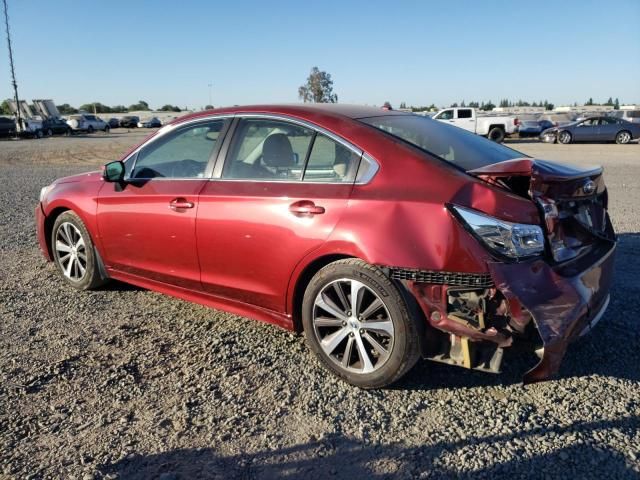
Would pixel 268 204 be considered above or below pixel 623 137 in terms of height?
above

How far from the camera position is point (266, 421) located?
2.92 m

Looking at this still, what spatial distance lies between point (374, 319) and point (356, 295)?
176 mm

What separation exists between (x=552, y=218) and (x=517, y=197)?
0.79ft

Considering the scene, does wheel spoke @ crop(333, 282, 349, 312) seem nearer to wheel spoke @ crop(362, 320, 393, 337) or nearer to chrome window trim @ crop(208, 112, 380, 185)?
wheel spoke @ crop(362, 320, 393, 337)

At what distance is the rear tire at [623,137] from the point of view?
92.6 ft

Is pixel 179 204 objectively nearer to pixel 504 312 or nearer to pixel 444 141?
pixel 444 141

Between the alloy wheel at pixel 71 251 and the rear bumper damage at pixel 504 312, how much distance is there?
3.22 meters

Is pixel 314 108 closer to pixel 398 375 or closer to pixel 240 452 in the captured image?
pixel 398 375

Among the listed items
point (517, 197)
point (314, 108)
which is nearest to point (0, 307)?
point (314, 108)

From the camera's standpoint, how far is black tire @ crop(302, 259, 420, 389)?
299 centimetres

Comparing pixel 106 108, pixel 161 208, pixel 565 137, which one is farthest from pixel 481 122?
pixel 106 108

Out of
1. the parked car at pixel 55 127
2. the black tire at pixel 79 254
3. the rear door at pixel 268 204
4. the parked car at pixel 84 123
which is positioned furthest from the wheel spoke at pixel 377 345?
the parked car at pixel 84 123

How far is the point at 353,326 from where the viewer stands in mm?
3230

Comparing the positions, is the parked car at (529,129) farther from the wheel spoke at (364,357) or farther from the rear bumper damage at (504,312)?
the wheel spoke at (364,357)
